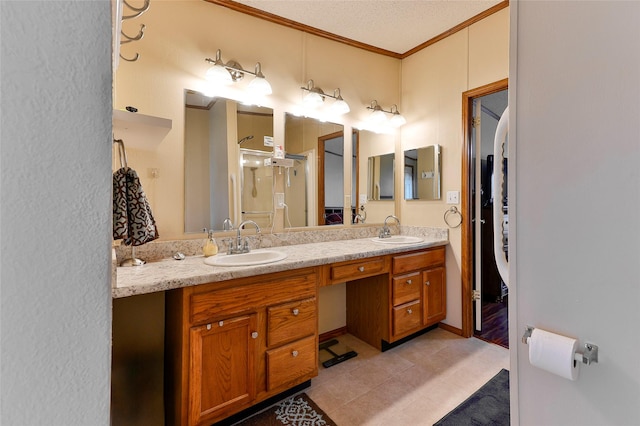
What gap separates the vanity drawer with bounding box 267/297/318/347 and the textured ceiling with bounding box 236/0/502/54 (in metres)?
2.09

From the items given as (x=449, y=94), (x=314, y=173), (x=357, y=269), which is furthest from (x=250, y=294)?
(x=449, y=94)

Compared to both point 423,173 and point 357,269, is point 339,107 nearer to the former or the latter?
point 423,173

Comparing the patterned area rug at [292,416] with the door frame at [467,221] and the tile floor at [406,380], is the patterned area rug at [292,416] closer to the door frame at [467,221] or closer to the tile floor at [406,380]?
the tile floor at [406,380]

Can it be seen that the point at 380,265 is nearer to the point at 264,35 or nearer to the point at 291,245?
the point at 291,245

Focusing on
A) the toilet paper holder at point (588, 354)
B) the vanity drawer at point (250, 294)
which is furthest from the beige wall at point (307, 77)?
the toilet paper holder at point (588, 354)

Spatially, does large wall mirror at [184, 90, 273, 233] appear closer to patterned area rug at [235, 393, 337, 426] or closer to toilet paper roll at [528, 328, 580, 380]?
patterned area rug at [235, 393, 337, 426]

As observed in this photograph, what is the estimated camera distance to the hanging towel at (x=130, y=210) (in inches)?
48.6

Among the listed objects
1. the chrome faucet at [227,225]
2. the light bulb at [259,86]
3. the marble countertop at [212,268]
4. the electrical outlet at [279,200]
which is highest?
the light bulb at [259,86]

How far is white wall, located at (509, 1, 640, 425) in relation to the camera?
2.09 feet

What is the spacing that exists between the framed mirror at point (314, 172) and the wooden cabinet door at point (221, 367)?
3.31 ft

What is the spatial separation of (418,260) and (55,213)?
2388 millimetres

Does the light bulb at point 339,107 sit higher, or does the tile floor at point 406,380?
the light bulb at point 339,107

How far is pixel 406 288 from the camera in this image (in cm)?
230

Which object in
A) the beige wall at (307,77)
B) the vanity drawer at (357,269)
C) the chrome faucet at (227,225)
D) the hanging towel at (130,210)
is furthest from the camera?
the chrome faucet at (227,225)
